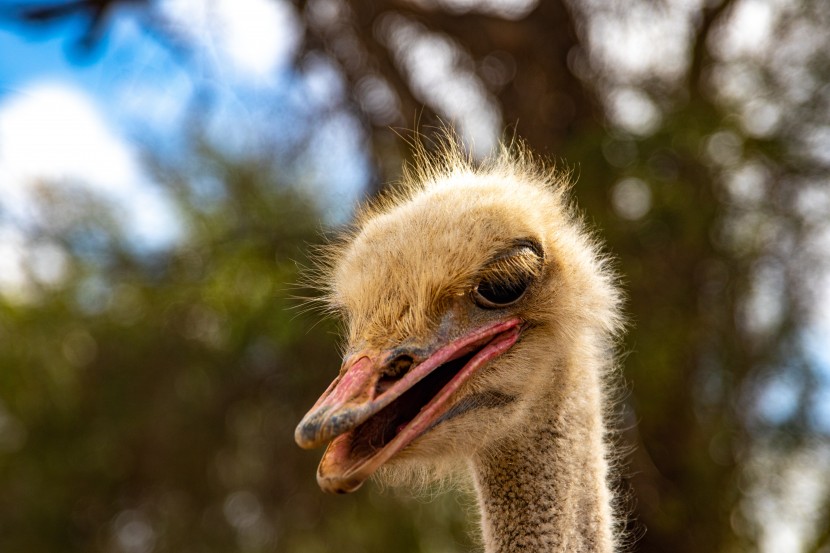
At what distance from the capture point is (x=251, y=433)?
26.2ft

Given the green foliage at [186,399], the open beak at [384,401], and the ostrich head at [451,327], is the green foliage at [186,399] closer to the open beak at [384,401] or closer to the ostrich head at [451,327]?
the ostrich head at [451,327]

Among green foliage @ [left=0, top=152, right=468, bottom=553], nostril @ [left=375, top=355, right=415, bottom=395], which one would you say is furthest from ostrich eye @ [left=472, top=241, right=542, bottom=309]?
green foliage @ [left=0, top=152, right=468, bottom=553]

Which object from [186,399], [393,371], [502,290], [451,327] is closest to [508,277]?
[502,290]

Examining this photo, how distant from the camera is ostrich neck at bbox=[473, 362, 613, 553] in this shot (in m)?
2.17

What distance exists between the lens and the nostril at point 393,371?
5.88 ft

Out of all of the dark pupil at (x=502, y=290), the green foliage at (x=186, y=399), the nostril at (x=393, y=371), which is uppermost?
the nostril at (x=393, y=371)

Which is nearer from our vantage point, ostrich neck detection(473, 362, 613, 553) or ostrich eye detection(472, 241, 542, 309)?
ostrich eye detection(472, 241, 542, 309)

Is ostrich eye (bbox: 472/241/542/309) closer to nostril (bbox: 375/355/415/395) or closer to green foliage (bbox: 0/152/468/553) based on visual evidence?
nostril (bbox: 375/355/415/395)

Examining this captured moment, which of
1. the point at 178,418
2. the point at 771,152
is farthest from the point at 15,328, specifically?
the point at 771,152

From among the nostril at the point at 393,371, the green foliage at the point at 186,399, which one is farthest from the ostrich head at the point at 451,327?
the green foliage at the point at 186,399

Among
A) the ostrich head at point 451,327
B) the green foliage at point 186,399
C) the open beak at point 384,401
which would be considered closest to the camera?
the open beak at point 384,401

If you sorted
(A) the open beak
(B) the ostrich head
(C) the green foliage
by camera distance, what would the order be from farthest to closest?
1. (C) the green foliage
2. (B) the ostrich head
3. (A) the open beak

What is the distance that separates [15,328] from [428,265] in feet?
28.4

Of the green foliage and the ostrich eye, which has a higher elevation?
the ostrich eye
